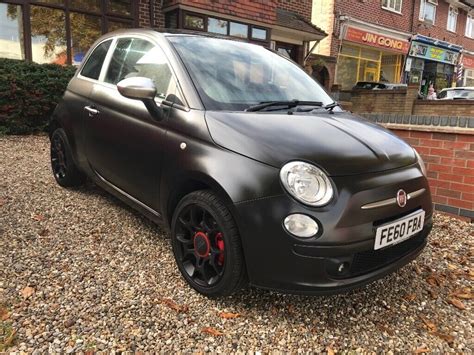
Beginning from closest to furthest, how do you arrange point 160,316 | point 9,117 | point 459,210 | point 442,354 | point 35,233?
point 442,354 < point 160,316 < point 35,233 < point 459,210 < point 9,117

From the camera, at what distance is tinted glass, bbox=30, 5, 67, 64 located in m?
8.26

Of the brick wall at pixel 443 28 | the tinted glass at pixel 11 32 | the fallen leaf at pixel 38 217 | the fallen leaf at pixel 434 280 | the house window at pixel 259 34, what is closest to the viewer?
the fallen leaf at pixel 434 280

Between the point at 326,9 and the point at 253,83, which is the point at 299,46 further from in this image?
the point at 253,83

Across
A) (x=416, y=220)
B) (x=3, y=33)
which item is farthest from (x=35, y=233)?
(x=3, y=33)

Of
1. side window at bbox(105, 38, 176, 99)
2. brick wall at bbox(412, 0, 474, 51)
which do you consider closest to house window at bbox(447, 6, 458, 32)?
brick wall at bbox(412, 0, 474, 51)

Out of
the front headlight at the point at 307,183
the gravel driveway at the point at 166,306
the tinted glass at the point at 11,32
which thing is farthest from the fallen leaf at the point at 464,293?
the tinted glass at the point at 11,32

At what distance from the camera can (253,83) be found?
2889mm

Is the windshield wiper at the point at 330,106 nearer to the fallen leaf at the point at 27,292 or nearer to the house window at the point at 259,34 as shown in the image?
the fallen leaf at the point at 27,292

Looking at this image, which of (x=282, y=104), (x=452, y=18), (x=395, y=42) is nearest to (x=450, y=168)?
(x=282, y=104)

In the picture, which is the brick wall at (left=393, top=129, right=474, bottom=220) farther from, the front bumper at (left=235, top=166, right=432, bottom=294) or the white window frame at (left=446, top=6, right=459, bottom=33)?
the white window frame at (left=446, top=6, right=459, bottom=33)

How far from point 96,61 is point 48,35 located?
571 centimetres

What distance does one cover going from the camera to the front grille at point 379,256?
2.10m

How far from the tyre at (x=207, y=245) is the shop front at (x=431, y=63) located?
21.3 m

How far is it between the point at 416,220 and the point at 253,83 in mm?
1431
